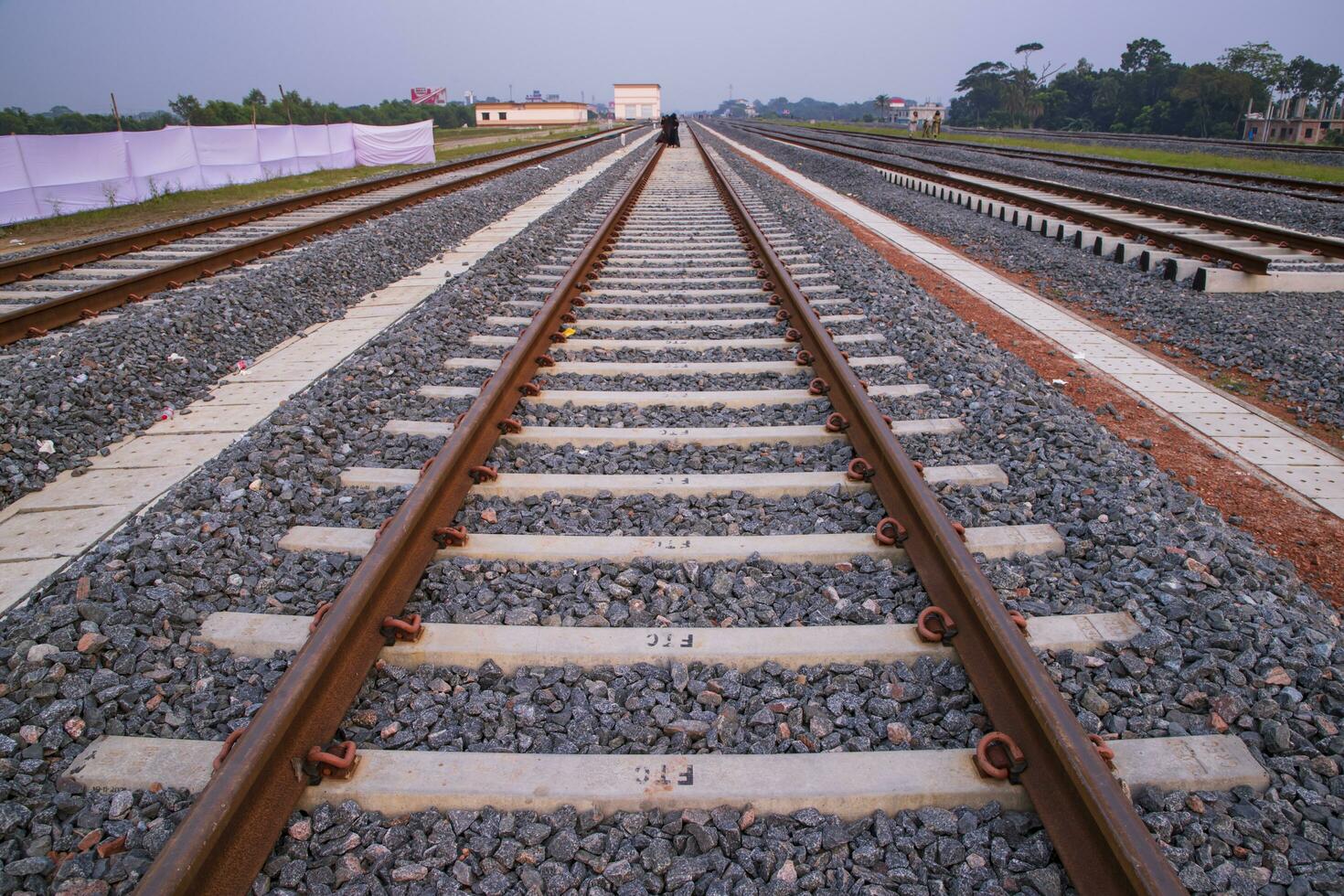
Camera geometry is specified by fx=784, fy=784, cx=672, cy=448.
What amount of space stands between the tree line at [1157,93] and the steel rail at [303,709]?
55.8m

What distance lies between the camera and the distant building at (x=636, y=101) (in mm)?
122000

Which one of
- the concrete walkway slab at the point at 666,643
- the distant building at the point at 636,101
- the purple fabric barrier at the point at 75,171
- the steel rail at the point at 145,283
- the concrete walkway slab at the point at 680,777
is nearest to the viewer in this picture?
the concrete walkway slab at the point at 680,777

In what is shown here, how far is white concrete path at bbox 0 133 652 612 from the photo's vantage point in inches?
138

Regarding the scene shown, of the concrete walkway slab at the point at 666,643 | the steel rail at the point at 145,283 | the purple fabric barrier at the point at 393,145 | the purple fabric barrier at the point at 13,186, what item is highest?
the purple fabric barrier at the point at 393,145

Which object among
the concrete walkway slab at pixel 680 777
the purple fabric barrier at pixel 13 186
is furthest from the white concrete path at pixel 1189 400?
the purple fabric barrier at pixel 13 186

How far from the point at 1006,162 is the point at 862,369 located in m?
22.8

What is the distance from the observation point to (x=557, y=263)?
8.80m

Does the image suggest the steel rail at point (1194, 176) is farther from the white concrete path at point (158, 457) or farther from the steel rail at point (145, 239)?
the steel rail at point (145, 239)

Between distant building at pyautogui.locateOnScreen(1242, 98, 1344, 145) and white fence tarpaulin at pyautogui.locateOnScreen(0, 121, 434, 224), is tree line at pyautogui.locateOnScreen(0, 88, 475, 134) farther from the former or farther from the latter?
distant building at pyautogui.locateOnScreen(1242, 98, 1344, 145)

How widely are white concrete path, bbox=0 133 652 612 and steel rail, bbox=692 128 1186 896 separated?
3.57m

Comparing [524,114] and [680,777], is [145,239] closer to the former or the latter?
[680,777]

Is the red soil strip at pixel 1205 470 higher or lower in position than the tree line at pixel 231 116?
lower

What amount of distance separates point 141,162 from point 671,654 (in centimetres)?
2015

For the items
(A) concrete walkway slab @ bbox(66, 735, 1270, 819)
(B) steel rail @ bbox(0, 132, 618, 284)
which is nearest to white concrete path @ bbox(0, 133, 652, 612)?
(A) concrete walkway slab @ bbox(66, 735, 1270, 819)
